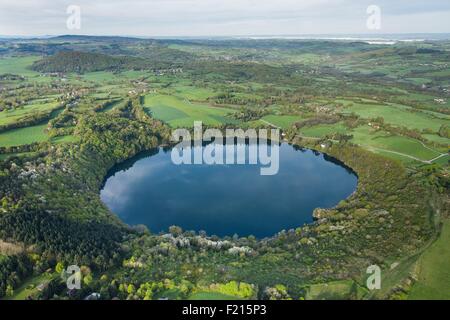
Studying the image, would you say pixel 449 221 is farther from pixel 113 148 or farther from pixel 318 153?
pixel 113 148

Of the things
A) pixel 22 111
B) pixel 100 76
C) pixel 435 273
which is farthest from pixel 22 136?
pixel 100 76

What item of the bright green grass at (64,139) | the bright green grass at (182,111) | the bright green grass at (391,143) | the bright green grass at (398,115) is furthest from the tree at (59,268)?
the bright green grass at (398,115)

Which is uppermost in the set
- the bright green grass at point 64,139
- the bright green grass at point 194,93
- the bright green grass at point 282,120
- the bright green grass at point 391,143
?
the bright green grass at point 194,93

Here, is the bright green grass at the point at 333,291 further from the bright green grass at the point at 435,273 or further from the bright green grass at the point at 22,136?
the bright green grass at the point at 22,136

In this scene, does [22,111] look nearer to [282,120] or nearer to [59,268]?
[282,120]

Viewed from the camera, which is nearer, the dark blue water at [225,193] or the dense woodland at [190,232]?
the dense woodland at [190,232]

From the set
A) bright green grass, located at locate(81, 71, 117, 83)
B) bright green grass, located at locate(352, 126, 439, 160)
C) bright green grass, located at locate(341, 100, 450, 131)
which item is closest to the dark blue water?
bright green grass, located at locate(352, 126, 439, 160)
